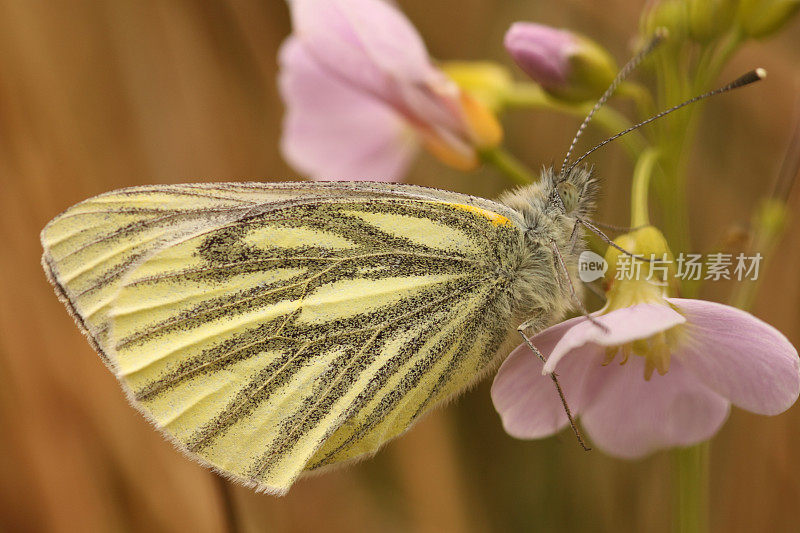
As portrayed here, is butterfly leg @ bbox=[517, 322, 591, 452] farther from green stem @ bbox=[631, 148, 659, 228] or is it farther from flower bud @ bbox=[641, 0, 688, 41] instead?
flower bud @ bbox=[641, 0, 688, 41]

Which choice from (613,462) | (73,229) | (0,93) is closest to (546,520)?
(613,462)

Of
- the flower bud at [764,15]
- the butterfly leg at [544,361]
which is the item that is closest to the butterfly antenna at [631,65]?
the flower bud at [764,15]

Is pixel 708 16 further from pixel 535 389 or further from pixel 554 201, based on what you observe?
pixel 535 389

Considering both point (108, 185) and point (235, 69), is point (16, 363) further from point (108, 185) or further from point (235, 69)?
point (235, 69)

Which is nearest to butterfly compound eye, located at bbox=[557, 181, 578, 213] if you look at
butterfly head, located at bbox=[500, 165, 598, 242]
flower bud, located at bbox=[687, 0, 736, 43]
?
butterfly head, located at bbox=[500, 165, 598, 242]

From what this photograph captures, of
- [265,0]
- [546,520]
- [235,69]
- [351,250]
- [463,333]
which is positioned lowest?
[546,520]

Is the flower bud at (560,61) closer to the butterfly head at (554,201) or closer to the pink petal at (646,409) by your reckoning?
the butterfly head at (554,201)
